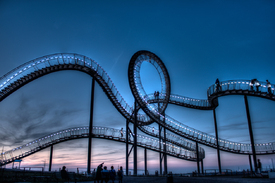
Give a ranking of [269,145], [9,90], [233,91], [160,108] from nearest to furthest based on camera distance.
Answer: [9,90] < [233,91] < [269,145] < [160,108]

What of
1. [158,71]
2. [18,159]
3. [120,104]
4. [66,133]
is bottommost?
[18,159]

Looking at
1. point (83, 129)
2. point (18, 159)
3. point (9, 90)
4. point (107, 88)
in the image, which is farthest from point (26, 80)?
point (18, 159)

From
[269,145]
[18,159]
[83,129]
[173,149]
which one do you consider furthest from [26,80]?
[269,145]

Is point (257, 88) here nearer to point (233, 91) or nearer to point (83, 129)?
point (233, 91)

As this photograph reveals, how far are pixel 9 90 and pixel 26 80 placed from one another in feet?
6.67

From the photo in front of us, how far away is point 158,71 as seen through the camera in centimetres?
3400

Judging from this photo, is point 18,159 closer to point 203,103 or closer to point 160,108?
point 160,108

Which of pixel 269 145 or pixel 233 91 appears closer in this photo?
pixel 233 91

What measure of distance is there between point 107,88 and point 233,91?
1669cm

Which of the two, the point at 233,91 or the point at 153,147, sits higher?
the point at 233,91

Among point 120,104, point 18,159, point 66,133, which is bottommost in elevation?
point 18,159

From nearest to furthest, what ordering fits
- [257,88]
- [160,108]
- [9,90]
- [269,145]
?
[9,90] → [257,88] → [269,145] → [160,108]

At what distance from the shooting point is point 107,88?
91.7ft

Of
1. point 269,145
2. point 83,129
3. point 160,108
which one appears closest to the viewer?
point 269,145
